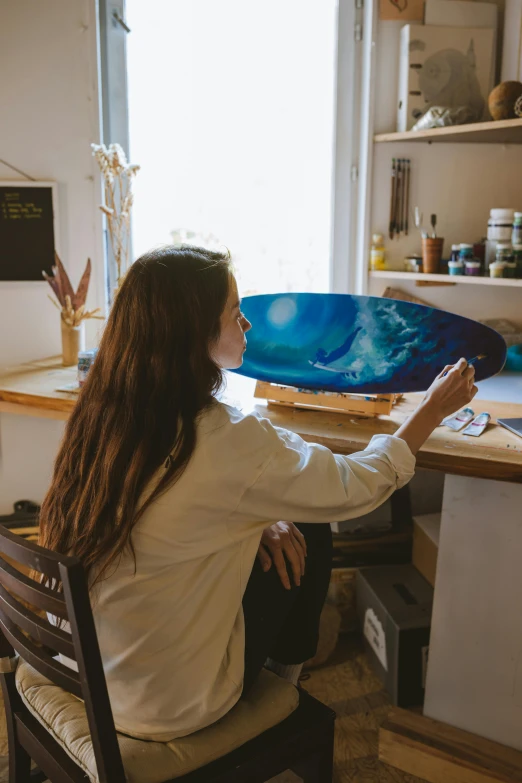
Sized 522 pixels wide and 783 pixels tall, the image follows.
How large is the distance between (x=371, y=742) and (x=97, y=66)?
6.81 ft

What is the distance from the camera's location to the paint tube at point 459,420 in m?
1.51

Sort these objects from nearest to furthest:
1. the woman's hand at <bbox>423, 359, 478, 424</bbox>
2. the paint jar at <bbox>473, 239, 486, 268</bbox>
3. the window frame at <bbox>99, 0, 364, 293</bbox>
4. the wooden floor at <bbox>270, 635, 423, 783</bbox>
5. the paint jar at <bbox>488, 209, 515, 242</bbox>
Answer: the woman's hand at <bbox>423, 359, 478, 424</bbox> < the wooden floor at <bbox>270, 635, 423, 783</bbox> < the paint jar at <bbox>488, 209, 515, 242</bbox> < the paint jar at <bbox>473, 239, 486, 268</bbox> < the window frame at <bbox>99, 0, 364, 293</bbox>

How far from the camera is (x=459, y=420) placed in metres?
1.55

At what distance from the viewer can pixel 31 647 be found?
3.43ft

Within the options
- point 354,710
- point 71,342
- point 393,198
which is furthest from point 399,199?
point 354,710

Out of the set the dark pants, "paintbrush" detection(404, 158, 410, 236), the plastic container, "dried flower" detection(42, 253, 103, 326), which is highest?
"paintbrush" detection(404, 158, 410, 236)

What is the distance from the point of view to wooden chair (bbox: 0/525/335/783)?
888 mm

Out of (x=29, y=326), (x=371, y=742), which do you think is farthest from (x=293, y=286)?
(x=371, y=742)

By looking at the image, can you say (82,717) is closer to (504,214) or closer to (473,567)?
(473,567)

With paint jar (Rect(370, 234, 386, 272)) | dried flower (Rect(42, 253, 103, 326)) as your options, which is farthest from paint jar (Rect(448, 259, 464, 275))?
dried flower (Rect(42, 253, 103, 326))

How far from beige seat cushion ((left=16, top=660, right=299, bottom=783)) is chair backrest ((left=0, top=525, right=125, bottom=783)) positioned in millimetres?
65

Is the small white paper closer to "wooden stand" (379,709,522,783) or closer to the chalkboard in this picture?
"wooden stand" (379,709,522,783)

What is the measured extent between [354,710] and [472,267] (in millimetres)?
1266

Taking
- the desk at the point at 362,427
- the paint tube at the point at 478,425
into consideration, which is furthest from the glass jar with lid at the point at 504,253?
the paint tube at the point at 478,425
